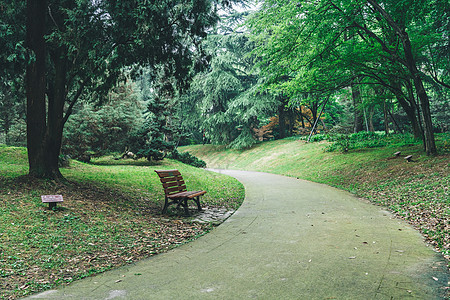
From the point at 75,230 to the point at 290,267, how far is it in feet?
12.5

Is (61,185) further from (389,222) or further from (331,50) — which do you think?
(331,50)

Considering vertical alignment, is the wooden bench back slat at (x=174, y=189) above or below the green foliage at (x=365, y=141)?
below

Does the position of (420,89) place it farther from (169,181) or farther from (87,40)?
(87,40)

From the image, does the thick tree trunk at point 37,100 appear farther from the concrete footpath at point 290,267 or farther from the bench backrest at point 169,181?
the concrete footpath at point 290,267

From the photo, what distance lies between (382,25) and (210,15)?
6940 mm

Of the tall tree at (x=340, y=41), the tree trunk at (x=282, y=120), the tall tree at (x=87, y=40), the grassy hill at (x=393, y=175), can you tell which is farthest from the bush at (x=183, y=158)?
the tall tree at (x=87, y=40)

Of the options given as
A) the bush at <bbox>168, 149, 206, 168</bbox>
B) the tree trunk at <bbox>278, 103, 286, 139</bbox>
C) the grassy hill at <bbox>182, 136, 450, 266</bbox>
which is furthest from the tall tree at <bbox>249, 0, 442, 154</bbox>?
the tree trunk at <bbox>278, 103, 286, 139</bbox>

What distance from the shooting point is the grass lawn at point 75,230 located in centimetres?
367

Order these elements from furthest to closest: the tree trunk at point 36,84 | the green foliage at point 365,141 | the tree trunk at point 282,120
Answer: the tree trunk at point 282,120
the green foliage at point 365,141
the tree trunk at point 36,84

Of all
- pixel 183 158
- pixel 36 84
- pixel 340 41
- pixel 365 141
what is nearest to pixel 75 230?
pixel 36 84

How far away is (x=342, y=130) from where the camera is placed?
22.2m

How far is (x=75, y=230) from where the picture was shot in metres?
5.07

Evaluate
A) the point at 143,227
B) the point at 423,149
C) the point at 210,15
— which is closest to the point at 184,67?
the point at 210,15

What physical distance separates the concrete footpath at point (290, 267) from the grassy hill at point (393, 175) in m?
0.52
